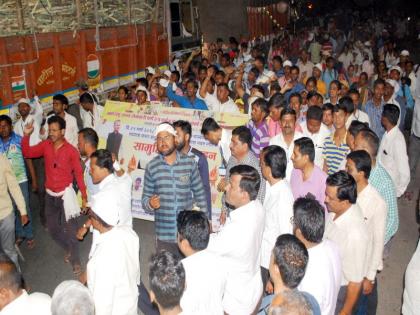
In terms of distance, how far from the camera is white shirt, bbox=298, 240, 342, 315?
9.73ft

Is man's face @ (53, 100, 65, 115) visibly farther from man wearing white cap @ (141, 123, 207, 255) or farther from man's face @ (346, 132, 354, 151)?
man's face @ (346, 132, 354, 151)

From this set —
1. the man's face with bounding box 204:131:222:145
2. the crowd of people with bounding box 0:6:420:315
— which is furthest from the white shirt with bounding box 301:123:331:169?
the man's face with bounding box 204:131:222:145

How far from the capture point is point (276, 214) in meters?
4.05

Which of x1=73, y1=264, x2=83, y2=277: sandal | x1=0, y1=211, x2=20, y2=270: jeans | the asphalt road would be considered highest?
x1=0, y1=211, x2=20, y2=270: jeans

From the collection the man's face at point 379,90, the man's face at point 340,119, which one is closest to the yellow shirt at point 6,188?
the man's face at point 340,119

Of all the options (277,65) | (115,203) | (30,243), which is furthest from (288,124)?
(277,65)

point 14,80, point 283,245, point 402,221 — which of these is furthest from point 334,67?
point 283,245

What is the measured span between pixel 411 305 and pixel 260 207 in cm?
134

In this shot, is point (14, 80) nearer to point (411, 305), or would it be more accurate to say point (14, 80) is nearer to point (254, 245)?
point (254, 245)

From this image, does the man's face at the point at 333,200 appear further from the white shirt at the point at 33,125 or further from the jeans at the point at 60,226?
the white shirt at the point at 33,125

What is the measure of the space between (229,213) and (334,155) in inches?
75.4

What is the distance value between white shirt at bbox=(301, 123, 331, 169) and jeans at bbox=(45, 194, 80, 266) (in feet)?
10.7

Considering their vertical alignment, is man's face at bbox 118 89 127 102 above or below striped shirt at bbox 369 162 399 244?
above

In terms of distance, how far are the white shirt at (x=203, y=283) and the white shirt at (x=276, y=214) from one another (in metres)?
1.07
